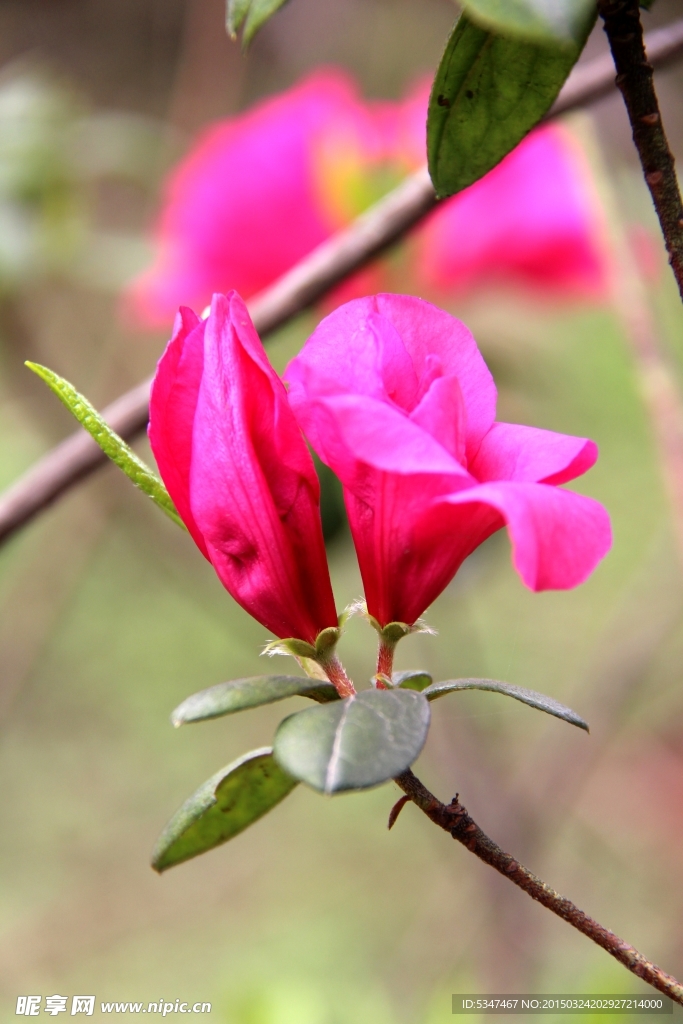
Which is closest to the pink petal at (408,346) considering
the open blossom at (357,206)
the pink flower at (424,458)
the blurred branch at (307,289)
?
the pink flower at (424,458)

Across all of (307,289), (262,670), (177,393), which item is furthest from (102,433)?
(262,670)

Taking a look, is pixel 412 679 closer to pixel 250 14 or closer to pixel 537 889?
pixel 537 889

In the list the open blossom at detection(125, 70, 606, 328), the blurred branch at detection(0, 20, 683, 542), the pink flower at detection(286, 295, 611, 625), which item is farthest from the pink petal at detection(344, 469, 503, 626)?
the open blossom at detection(125, 70, 606, 328)

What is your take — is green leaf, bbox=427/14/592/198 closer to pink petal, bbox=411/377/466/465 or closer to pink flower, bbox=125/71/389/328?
pink petal, bbox=411/377/466/465

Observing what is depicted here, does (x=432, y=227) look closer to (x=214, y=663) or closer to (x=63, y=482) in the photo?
(x=63, y=482)

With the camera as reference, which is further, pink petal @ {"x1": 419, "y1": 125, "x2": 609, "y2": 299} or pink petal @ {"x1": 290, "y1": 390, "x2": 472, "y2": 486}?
pink petal @ {"x1": 419, "y1": 125, "x2": 609, "y2": 299}

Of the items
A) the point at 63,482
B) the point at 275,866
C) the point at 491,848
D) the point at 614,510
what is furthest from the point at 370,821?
the point at 491,848
